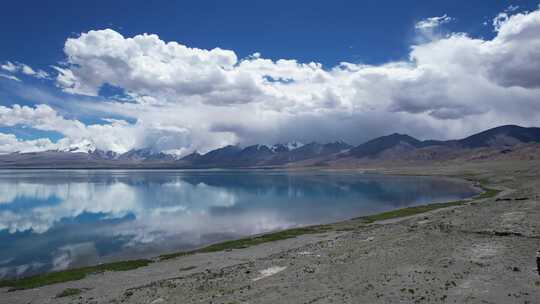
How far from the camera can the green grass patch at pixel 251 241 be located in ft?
146

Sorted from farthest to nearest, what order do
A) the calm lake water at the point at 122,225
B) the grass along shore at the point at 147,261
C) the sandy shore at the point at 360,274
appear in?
the calm lake water at the point at 122,225
the grass along shore at the point at 147,261
the sandy shore at the point at 360,274

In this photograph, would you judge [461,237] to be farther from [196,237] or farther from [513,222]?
[196,237]

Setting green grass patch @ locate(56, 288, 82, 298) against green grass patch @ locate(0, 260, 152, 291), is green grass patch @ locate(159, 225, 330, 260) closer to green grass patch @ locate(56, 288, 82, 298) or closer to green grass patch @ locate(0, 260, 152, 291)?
green grass patch @ locate(0, 260, 152, 291)

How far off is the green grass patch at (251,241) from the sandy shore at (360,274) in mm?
2771

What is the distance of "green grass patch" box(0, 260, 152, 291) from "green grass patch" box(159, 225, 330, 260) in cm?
405

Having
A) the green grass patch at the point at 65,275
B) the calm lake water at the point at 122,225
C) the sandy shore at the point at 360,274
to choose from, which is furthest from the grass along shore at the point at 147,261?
the calm lake water at the point at 122,225

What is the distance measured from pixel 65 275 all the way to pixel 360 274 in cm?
2745

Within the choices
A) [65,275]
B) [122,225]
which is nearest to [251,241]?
[65,275]

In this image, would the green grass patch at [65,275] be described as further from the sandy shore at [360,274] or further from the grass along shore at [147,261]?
the sandy shore at [360,274]

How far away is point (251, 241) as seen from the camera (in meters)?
49.8

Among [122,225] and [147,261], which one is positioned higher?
[147,261]

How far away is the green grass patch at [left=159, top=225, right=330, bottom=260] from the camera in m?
44.5

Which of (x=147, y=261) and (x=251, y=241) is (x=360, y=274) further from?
(x=251, y=241)

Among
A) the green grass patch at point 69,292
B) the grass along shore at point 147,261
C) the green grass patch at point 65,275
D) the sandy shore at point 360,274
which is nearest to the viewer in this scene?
the sandy shore at point 360,274
